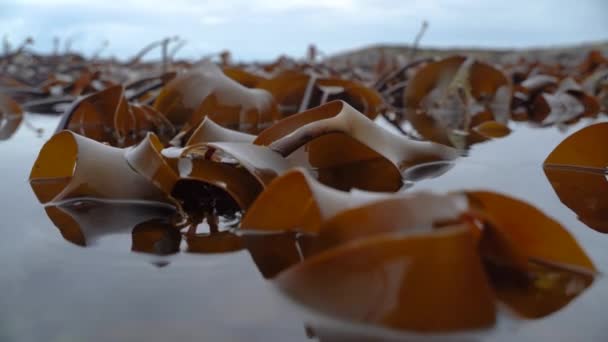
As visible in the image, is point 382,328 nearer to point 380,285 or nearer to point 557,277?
point 380,285

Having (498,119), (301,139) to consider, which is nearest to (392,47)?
(498,119)

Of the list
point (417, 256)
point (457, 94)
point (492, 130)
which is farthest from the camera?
point (457, 94)

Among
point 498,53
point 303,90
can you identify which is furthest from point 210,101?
point 498,53

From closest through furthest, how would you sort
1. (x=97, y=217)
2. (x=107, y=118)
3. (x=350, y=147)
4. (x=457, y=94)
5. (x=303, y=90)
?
(x=97, y=217) < (x=350, y=147) < (x=107, y=118) < (x=303, y=90) < (x=457, y=94)

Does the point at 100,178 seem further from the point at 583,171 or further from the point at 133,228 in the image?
the point at 583,171

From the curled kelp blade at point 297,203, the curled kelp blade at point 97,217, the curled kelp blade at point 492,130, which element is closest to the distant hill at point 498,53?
the curled kelp blade at point 492,130

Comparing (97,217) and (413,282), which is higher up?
(413,282)
